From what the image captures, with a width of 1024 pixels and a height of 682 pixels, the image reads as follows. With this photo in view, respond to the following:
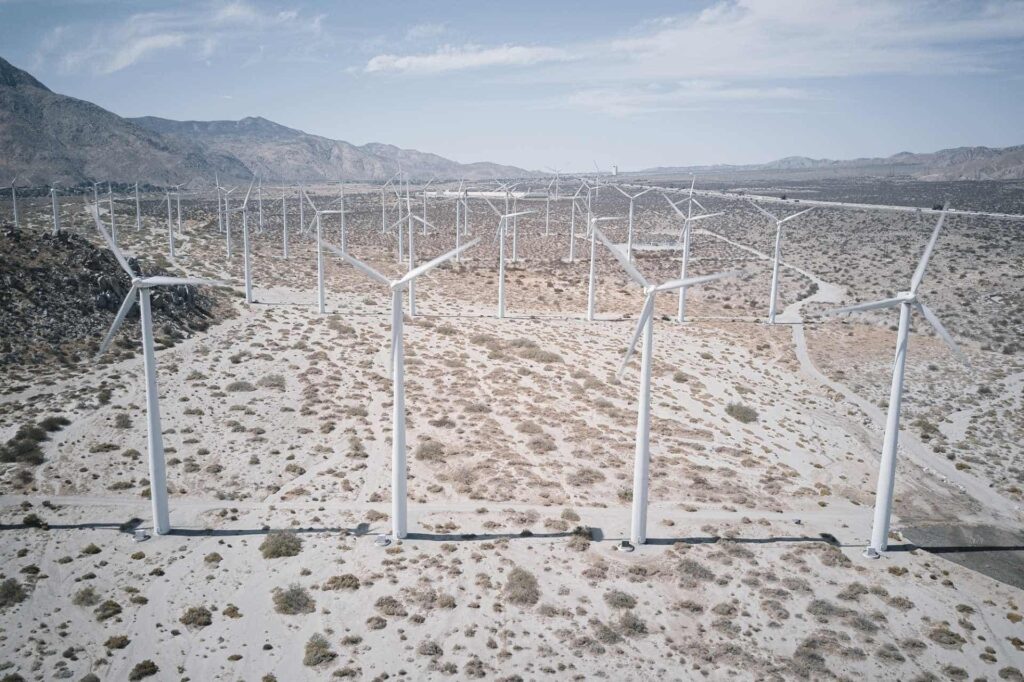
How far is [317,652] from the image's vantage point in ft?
75.8

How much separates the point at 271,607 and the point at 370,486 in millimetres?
10569

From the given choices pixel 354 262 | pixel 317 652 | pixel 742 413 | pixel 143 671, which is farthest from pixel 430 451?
pixel 742 413

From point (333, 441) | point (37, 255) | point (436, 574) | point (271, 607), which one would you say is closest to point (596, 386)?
point (333, 441)

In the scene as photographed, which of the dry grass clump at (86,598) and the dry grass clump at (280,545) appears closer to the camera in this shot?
the dry grass clump at (86,598)

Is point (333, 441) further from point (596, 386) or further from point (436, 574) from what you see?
point (596, 386)

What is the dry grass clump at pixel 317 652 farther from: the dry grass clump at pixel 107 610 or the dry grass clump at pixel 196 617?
the dry grass clump at pixel 107 610

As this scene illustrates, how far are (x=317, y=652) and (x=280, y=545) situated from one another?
6973 millimetres

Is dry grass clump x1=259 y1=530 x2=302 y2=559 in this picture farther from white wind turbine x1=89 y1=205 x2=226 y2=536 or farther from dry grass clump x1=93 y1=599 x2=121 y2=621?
dry grass clump x1=93 y1=599 x2=121 y2=621

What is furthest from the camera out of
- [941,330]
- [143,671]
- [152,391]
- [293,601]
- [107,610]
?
[941,330]

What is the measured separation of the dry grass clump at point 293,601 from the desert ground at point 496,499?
0.13 meters

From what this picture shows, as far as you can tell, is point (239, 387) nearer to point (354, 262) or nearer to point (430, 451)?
point (430, 451)

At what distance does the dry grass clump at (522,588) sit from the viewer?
26219 mm

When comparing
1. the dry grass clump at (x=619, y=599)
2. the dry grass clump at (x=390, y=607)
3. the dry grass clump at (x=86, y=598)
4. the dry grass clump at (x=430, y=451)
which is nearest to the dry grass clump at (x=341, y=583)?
the dry grass clump at (x=390, y=607)

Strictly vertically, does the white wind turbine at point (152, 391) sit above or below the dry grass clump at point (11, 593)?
above
